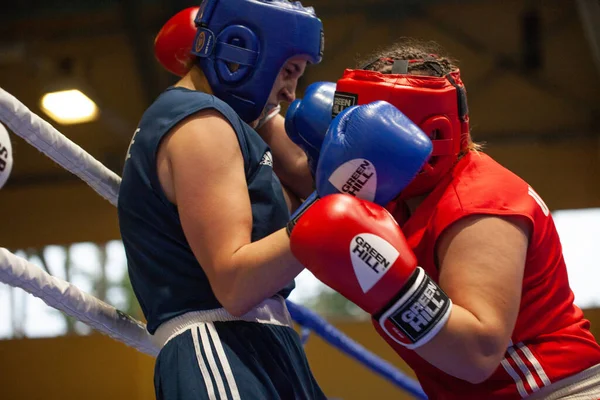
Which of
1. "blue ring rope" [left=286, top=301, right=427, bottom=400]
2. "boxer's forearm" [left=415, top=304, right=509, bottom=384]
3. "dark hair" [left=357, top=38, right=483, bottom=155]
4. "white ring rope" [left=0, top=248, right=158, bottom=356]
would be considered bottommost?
"blue ring rope" [left=286, top=301, right=427, bottom=400]

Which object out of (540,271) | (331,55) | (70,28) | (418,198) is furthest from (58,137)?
(70,28)

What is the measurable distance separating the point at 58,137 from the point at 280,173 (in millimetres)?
613

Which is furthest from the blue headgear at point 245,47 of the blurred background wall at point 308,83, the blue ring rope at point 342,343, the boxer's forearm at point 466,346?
the blurred background wall at point 308,83

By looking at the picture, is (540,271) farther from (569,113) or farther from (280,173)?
(569,113)

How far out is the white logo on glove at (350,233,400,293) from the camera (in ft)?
3.58

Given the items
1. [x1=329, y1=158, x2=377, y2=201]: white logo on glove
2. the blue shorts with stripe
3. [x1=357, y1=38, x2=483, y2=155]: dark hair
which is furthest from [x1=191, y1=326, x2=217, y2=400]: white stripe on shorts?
[x1=357, y1=38, x2=483, y2=155]: dark hair

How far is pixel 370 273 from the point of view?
3.58ft

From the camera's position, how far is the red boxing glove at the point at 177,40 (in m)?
1.97

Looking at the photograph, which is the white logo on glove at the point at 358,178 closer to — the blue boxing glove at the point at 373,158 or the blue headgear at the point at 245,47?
the blue boxing glove at the point at 373,158

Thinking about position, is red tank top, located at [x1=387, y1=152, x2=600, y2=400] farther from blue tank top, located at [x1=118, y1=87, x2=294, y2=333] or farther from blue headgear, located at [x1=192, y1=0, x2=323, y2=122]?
blue headgear, located at [x1=192, y1=0, x2=323, y2=122]

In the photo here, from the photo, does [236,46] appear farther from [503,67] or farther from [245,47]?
[503,67]

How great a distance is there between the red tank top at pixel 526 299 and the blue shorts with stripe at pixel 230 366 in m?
0.27

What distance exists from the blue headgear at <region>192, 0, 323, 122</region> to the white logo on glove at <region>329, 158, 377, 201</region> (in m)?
0.44

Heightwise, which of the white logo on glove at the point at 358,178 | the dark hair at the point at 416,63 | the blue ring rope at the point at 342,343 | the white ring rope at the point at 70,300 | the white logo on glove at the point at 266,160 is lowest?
the blue ring rope at the point at 342,343
